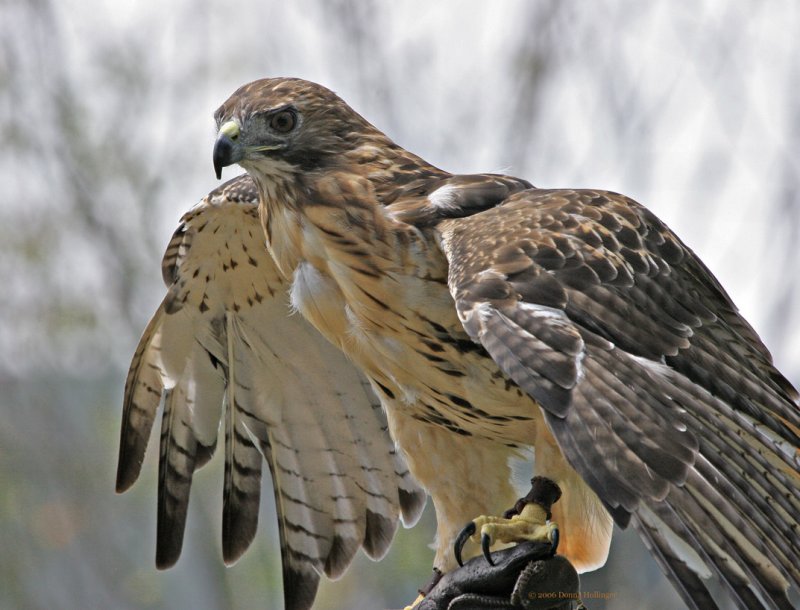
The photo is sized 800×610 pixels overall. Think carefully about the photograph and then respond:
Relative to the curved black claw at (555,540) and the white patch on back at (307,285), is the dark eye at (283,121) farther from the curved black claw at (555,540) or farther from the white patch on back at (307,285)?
the curved black claw at (555,540)

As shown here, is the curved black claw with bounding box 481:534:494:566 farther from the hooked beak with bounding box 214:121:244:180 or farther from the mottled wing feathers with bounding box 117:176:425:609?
the hooked beak with bounding box 214:121:244:180

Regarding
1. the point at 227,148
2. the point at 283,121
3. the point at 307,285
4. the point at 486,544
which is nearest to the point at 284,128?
the point at 283,121

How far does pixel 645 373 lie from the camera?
309 cm

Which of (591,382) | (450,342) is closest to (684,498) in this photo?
(591,382)

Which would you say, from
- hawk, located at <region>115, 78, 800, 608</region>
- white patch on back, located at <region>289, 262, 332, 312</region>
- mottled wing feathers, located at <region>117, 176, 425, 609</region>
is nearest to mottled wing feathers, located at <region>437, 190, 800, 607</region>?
hawk, located at <region>115, 78, 800, 608</region>

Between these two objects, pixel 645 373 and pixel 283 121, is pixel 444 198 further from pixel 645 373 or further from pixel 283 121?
pixel 645 373

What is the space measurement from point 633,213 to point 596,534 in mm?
1108

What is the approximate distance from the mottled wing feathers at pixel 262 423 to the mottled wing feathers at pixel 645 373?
1.16 meters

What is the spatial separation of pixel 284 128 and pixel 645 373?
5.06ft

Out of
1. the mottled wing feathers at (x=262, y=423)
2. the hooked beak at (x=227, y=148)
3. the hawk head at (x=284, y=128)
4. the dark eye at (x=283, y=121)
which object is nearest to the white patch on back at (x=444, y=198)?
the hawk head at (x=284, y=128)

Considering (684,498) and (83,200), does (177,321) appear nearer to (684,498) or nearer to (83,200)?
(684,498)

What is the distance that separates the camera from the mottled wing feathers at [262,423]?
452 cm

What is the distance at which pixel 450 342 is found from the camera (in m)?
3.64

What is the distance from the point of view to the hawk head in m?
3.86
